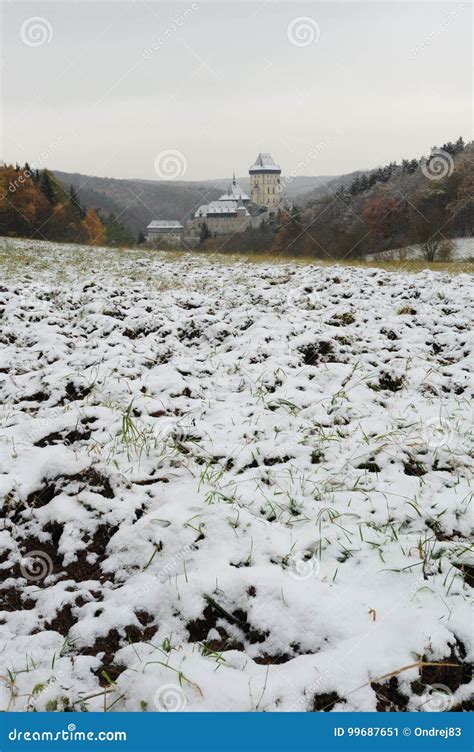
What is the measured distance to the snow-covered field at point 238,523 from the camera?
187 cm

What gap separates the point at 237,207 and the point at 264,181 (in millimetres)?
15229

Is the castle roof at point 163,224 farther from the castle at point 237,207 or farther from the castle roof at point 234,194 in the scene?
the castle roof at point 234,194

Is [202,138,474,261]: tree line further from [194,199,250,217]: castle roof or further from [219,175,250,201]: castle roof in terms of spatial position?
[219,175,250,201]: castle roof

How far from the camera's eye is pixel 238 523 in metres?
2.62

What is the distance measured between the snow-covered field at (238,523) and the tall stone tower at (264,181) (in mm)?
119698

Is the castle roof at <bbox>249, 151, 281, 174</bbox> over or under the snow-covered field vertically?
over

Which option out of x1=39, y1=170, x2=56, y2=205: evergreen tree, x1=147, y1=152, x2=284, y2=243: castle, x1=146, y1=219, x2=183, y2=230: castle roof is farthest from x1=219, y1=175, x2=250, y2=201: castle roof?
x1=39, y1=170, x2=56, y2=205: evergreen tree

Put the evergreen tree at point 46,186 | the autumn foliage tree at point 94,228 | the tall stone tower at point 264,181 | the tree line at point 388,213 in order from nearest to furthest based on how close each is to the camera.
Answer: the tree line at point 388,213 → the evergreen tree at point 46,186 → the autumn foliage tree at point 94,228 → the tall stone tower at point 264,181

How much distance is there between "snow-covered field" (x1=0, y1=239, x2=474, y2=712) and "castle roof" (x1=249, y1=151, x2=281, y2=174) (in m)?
123

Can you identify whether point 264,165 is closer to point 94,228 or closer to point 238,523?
point 94,228

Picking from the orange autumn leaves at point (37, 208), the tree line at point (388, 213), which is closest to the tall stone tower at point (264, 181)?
the orange autumn leaves at point (37, 208)

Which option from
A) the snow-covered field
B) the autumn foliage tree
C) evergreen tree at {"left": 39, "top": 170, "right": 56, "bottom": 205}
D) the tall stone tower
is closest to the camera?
the snow-covered field

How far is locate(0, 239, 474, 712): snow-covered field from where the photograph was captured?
1.87 metres

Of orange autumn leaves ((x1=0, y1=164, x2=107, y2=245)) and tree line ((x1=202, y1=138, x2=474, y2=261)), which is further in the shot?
orange autumn leaves ((x1=0, y1=164, x2=107, y2=245))
